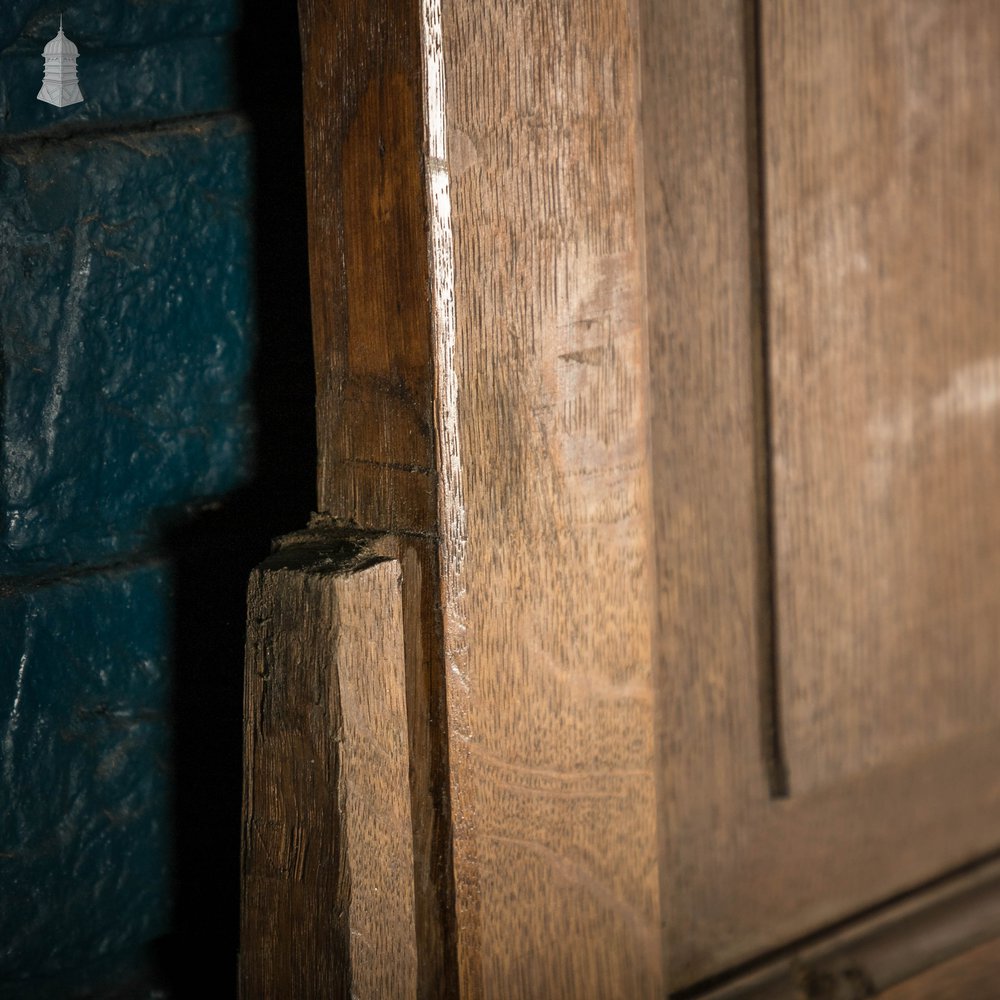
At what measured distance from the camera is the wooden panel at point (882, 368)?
79 cm


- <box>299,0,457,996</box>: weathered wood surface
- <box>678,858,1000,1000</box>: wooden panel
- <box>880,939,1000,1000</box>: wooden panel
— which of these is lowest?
<box>880,939,1000,1000</box>: wooden panel

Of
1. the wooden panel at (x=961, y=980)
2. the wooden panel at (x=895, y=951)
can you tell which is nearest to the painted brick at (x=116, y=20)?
the wooden panel at (x=895, y=951)

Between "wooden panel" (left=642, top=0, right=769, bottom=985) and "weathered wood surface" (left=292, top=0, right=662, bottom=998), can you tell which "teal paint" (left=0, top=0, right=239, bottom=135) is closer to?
"weathered wood surface" (left=292, top=0, right=662, bottom=998)

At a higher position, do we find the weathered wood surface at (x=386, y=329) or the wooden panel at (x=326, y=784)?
the weathered wood surface at (x=386, y=329)

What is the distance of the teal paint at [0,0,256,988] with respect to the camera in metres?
0.65

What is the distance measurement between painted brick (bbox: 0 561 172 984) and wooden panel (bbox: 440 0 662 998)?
204 millimetres

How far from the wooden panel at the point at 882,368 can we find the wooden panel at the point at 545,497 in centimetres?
17

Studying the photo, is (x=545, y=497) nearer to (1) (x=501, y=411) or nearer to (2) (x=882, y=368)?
(1) (x=501, y=411)

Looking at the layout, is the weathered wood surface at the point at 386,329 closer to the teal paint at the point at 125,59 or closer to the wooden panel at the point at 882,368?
the teal paint at the point at 125,59

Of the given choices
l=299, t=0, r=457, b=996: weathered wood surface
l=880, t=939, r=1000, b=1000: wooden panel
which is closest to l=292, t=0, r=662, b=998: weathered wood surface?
l=299, t=0, r=457, b=996: weathered wood surface

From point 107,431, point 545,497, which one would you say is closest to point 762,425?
point 545,497

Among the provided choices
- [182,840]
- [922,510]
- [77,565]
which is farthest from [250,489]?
[922,510]

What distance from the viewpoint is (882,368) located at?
85 cm

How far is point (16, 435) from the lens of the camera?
25.8 inches
